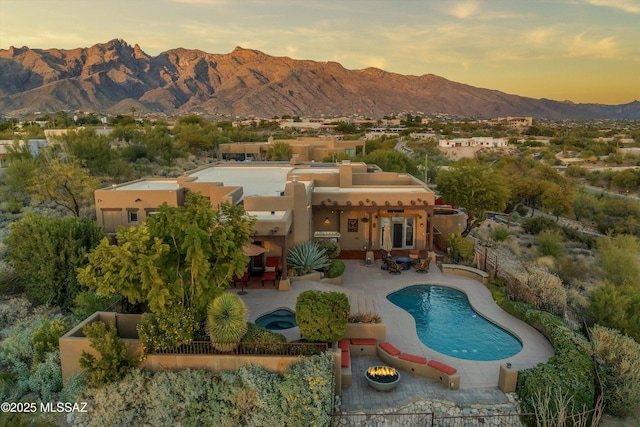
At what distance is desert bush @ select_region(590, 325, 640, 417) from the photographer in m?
11.0

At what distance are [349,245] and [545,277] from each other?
964 centimetres

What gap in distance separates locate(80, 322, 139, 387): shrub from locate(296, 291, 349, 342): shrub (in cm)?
467

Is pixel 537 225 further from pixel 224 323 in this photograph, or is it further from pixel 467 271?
pixel 224 323

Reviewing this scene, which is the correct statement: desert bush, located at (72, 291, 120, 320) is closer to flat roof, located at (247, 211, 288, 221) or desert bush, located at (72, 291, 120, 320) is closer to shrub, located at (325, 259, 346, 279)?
flat roof, located at (247, 211, 288, 221)

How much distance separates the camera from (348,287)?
1844cm

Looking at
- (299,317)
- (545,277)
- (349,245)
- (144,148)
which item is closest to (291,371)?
(299,317)

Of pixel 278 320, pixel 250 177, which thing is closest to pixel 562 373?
pixel 278 320

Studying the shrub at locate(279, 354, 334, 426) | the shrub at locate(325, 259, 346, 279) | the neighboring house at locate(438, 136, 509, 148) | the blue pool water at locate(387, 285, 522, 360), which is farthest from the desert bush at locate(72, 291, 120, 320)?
the neighboring house at locate(438, 136, 509, 148)

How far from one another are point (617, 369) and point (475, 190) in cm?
1481

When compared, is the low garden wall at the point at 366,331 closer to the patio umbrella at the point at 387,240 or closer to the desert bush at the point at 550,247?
the patio umbrella at the point at 387,240

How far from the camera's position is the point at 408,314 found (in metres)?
16.0

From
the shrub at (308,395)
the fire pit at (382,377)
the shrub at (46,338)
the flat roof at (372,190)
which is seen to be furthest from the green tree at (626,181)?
the shrub at (46,338)

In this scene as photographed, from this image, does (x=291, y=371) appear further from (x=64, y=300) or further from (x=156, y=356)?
(x=64, y=300)

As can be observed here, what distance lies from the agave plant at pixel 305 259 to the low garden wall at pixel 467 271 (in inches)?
223
